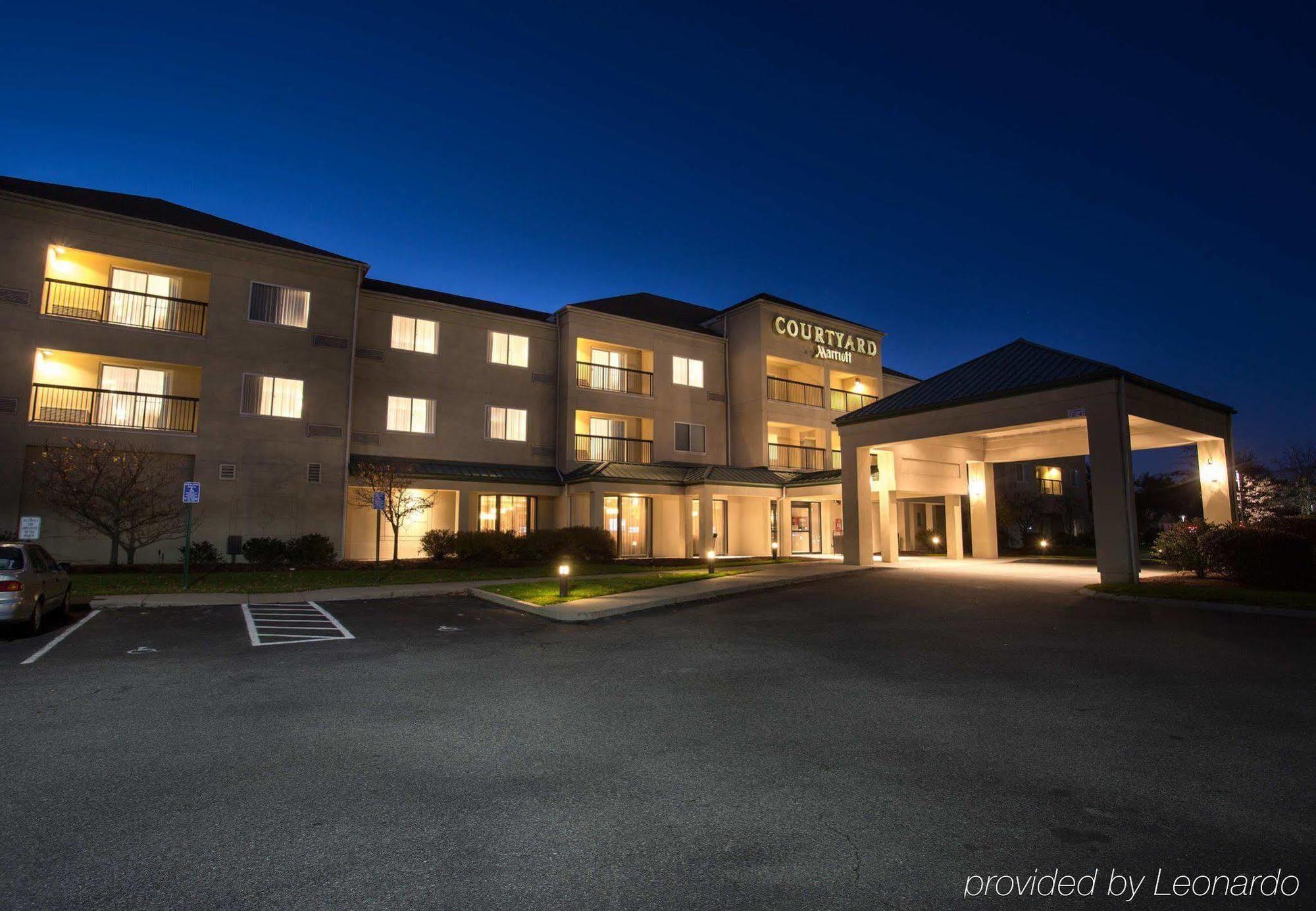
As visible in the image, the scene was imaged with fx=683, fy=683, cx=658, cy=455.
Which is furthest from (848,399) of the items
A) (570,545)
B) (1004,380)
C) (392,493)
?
(392,493)

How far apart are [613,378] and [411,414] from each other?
28.9 feet

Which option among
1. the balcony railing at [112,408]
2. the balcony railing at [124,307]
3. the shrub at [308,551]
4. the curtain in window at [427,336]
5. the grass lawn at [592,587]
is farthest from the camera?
the curtain in window at [427,336]

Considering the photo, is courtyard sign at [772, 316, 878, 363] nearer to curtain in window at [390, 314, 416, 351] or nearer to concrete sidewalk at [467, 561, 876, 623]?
concrete sidewalk at [467, 561, 876, 623]

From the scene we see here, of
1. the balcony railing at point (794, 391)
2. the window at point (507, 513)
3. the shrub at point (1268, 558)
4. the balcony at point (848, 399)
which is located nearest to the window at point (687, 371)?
the balcony railing at point (794, 391)

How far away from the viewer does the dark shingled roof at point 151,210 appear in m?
21.6

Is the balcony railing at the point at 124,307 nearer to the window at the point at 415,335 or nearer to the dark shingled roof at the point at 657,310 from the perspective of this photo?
the window at the point at 415,335

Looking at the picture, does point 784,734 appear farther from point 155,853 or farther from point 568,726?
point 155,853

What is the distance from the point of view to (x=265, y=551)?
866 inches

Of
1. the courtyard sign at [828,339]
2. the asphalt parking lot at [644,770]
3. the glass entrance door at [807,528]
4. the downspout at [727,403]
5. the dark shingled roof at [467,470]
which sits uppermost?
the courtyard sign at [828,339]

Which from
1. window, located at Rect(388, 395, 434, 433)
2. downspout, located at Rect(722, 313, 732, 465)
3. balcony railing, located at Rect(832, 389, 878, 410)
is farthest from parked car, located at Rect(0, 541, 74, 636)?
balcony railing, located at Rect(832, 389, 878, 410)

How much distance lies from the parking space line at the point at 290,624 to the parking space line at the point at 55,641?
2.45 metres

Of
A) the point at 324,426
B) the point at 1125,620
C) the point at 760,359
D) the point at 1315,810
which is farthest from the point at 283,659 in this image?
the point at 760,359

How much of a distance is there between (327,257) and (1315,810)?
27227 mm

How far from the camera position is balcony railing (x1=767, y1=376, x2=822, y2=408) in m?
33.7
